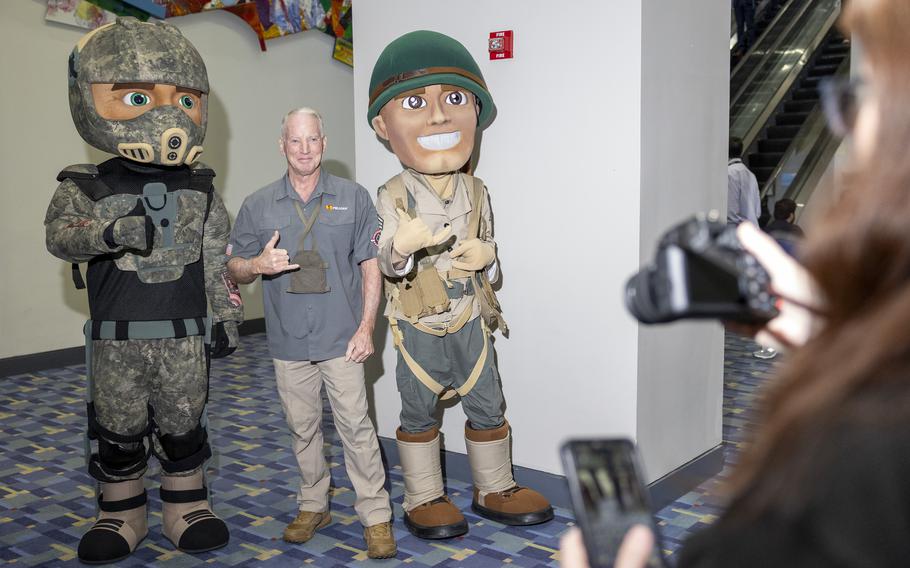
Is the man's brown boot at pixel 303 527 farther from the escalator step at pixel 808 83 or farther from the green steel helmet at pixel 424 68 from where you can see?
the escalator step at pixel 808 83

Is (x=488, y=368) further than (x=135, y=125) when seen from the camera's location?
Yes

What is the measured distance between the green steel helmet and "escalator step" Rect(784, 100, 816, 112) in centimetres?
878

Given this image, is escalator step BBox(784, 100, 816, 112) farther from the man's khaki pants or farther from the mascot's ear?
the man's khaki pants

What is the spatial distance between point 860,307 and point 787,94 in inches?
462

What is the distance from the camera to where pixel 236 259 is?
3.44 m

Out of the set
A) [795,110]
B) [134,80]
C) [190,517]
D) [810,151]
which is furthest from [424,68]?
[795,110]

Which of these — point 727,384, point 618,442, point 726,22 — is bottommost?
point 727,384

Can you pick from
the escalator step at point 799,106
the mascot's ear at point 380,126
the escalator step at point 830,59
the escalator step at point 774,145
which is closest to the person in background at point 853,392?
the mascot's ear at point 380,126

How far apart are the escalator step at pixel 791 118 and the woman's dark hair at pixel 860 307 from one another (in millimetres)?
11162

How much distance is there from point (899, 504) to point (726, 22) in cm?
378

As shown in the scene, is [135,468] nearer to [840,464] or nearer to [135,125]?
[135,125]

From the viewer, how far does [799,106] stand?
11.2 meters

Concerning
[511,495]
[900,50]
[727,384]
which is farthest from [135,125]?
[727,384]

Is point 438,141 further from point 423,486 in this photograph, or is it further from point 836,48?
point 836,48
